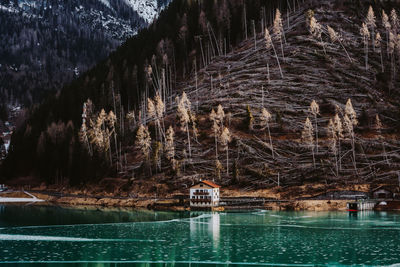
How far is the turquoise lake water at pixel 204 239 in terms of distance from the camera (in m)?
49.0

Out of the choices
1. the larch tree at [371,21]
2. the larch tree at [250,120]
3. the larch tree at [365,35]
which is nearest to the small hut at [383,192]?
the larch tree at [250,120]

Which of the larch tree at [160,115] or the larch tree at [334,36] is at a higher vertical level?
the larch tree at [334,36]

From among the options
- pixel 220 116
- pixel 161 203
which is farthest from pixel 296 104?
pixel 161 203

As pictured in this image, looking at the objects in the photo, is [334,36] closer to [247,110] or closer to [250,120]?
[247,110]

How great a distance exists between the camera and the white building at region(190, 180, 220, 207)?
11125cm

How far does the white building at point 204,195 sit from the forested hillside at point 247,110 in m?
12.3

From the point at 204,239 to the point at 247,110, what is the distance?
8674cm

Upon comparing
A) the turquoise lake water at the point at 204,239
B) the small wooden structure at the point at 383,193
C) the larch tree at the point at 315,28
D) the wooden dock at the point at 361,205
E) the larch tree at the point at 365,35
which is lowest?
the turquoise lake water at the point at 204,239

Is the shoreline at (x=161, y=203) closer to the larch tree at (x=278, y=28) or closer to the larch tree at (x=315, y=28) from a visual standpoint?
the larch tree at (x=315, y=28)

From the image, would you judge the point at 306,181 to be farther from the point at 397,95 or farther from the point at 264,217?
the point at 397,95

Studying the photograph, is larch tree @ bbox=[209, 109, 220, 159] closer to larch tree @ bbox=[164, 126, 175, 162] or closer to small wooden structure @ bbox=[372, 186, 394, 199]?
larch tree @ bbox=[164, 126, 175, 162]

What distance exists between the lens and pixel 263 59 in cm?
17388

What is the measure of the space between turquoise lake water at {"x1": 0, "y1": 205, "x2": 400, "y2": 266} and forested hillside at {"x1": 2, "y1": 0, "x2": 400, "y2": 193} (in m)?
30.9

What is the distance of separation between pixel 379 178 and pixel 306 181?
19.3 m
